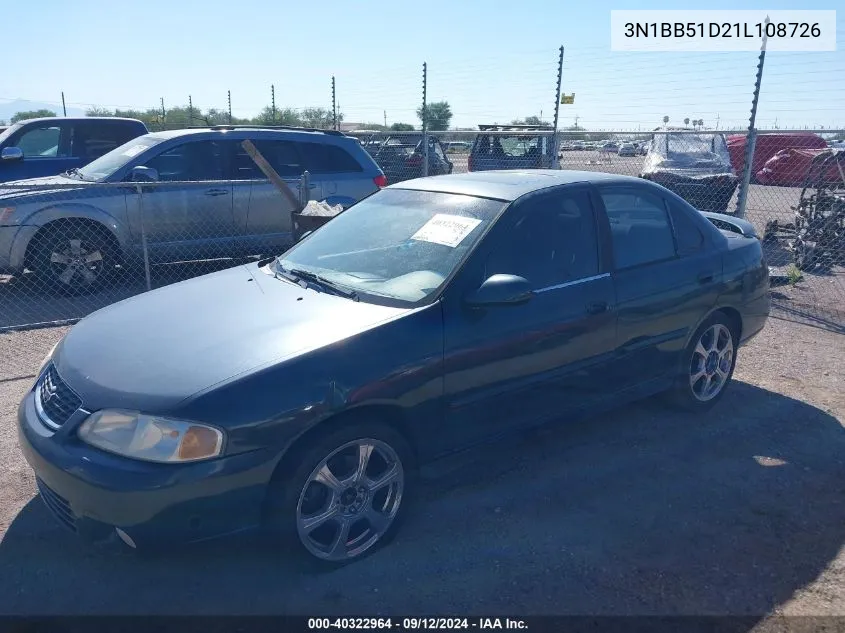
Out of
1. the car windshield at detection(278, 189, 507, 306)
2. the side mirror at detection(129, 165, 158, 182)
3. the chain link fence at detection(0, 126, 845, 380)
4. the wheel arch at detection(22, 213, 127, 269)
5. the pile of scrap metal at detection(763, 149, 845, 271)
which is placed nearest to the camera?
the car windshield at detection(278, 189, 507, 306)

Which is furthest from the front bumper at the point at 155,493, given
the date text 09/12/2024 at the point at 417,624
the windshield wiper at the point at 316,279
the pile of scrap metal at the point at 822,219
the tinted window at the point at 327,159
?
the pile of scrap metal at the point at 822,219

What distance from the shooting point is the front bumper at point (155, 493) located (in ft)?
9.02

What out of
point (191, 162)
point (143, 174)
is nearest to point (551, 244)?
point (143, 174)

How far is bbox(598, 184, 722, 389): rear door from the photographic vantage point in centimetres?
427

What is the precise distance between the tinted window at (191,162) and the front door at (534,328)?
221 inches

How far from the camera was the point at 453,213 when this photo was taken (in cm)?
399

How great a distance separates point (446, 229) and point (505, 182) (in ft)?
1.98

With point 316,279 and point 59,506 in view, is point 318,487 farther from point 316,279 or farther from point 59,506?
point 316,279

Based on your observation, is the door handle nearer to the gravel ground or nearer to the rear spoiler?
the gravel ground

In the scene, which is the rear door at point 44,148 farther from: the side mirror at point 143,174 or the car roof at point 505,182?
the car roof at point 505,182

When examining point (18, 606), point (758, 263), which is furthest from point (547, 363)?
point (18, 606)

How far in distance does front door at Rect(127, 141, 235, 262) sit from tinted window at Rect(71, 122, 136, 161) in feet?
9.83

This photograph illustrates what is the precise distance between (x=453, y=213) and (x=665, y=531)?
1987 millimetres

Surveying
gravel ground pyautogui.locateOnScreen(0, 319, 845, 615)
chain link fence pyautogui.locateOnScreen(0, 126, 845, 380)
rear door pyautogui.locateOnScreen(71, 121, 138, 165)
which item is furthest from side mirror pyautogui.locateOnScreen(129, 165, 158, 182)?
gravel ground pyautogui.locateOnScreen(0, 319, 845, 615)
